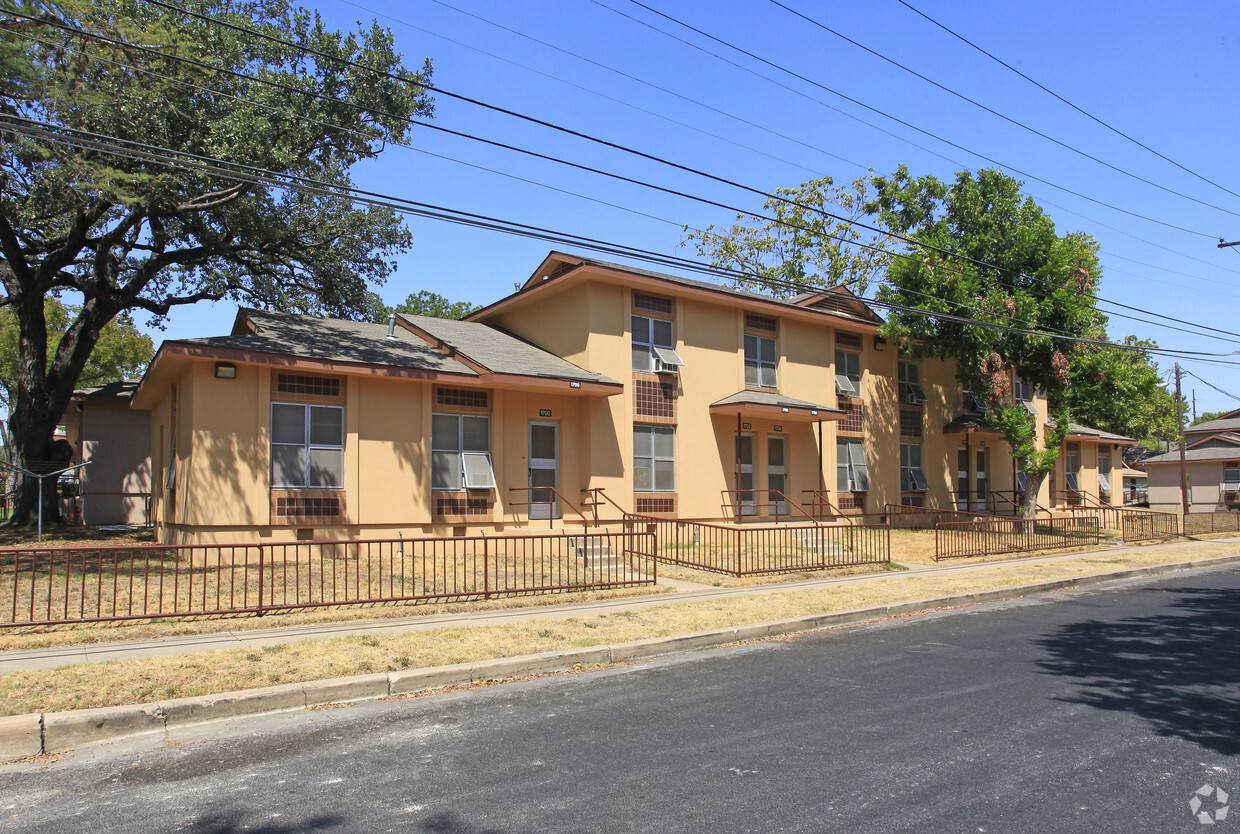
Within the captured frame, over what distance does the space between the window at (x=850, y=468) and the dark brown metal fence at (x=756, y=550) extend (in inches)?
193

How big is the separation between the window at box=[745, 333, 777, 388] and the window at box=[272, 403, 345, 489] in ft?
38.6

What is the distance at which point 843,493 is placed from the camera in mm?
26000

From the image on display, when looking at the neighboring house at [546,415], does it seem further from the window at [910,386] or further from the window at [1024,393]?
the window at [1024,393]

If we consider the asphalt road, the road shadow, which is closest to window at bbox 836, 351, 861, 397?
the road shadow

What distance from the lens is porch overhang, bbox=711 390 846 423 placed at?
21.8m

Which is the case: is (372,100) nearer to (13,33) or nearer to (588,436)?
(13,33)

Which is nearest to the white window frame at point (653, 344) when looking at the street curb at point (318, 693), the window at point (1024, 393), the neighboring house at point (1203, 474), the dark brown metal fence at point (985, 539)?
the dark brown metal fence at point (985, 539)

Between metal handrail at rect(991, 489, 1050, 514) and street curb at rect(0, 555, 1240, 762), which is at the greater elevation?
metal handrail at rect(991, 489, 1050, 514)

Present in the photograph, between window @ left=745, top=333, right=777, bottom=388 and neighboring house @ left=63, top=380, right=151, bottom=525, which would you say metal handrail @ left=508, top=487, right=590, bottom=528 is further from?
neighboring house @ left=63, top=380, right=151, bottom=525

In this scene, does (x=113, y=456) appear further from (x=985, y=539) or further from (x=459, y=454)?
(x=985, y=539)

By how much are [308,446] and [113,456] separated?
44.1ft

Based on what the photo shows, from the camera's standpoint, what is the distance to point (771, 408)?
71.8ft

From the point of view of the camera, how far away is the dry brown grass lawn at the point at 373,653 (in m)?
7.11

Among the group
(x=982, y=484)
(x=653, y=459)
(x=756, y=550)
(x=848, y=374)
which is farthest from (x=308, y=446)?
(x=982, y=484)
